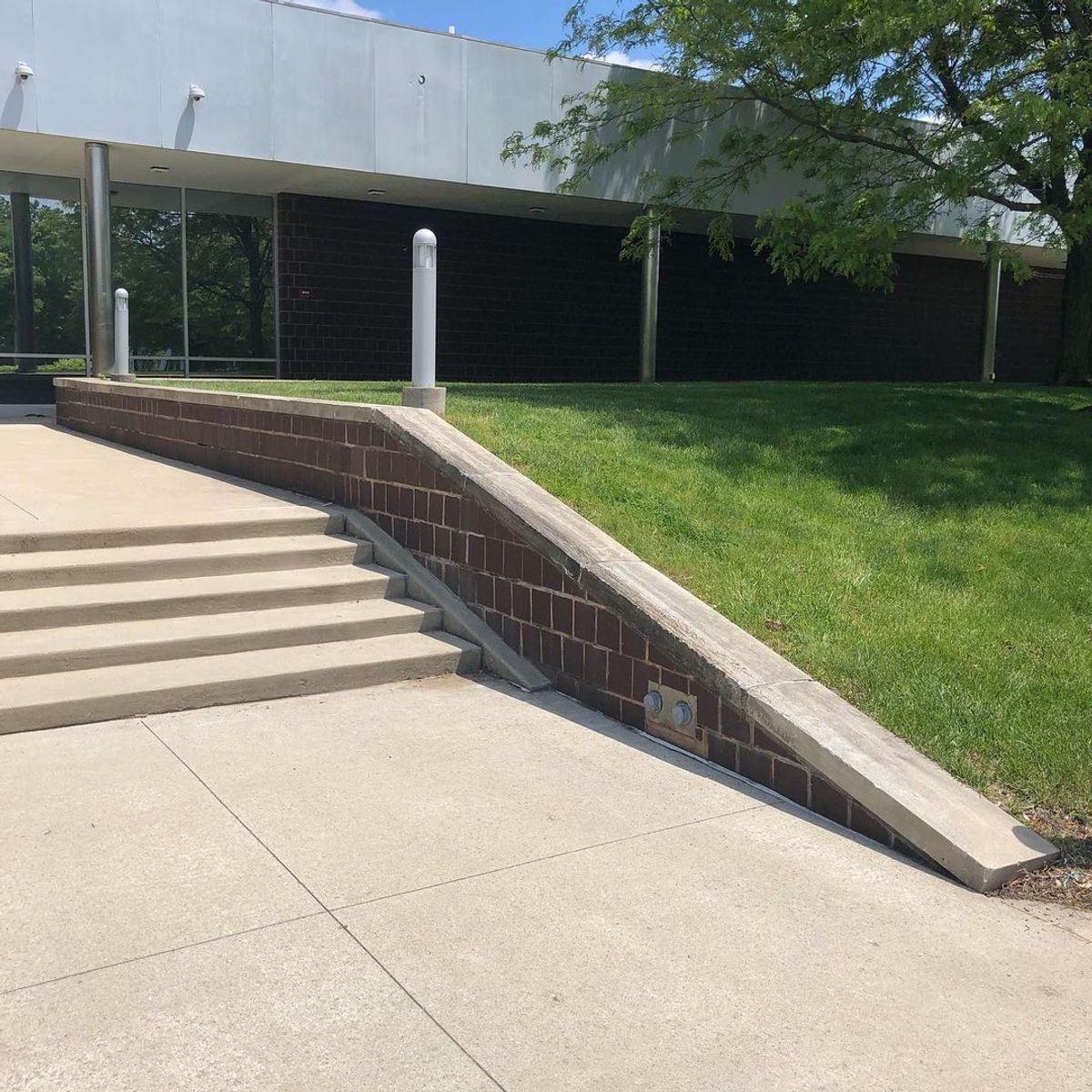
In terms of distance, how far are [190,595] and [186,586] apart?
0.21 metres

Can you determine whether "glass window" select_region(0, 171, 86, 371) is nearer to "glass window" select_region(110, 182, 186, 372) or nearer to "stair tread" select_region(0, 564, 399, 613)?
"glass window" select_region(110, 182, 186, 372)

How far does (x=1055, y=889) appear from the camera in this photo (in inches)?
154

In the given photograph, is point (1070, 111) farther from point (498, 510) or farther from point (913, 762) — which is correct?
point (913, 762)

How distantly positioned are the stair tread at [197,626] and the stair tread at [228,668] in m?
0.13

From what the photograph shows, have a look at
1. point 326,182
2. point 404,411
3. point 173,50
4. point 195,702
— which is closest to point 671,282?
point 326,182

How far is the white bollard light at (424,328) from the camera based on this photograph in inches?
291

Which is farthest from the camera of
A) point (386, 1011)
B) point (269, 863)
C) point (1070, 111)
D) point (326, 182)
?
point (326, 182)

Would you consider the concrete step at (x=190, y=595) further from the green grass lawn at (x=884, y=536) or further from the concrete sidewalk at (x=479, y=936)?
the green grass lawn at (x=884, y=536)

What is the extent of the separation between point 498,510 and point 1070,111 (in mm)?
5512

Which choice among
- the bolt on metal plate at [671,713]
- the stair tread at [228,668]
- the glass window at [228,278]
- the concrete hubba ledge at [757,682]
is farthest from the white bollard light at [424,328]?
the glass window at [228,278]

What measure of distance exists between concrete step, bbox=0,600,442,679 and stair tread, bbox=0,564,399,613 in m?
0.15

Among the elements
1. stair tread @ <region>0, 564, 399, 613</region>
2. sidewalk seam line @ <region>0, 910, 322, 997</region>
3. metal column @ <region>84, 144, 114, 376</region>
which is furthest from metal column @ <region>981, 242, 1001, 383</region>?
sidewalk seam line @ <region>0, 910, 322, 997</region>

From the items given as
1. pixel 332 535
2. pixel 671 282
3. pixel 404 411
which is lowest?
pixel 332 535

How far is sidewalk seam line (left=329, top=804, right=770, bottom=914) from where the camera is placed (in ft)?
11.8
